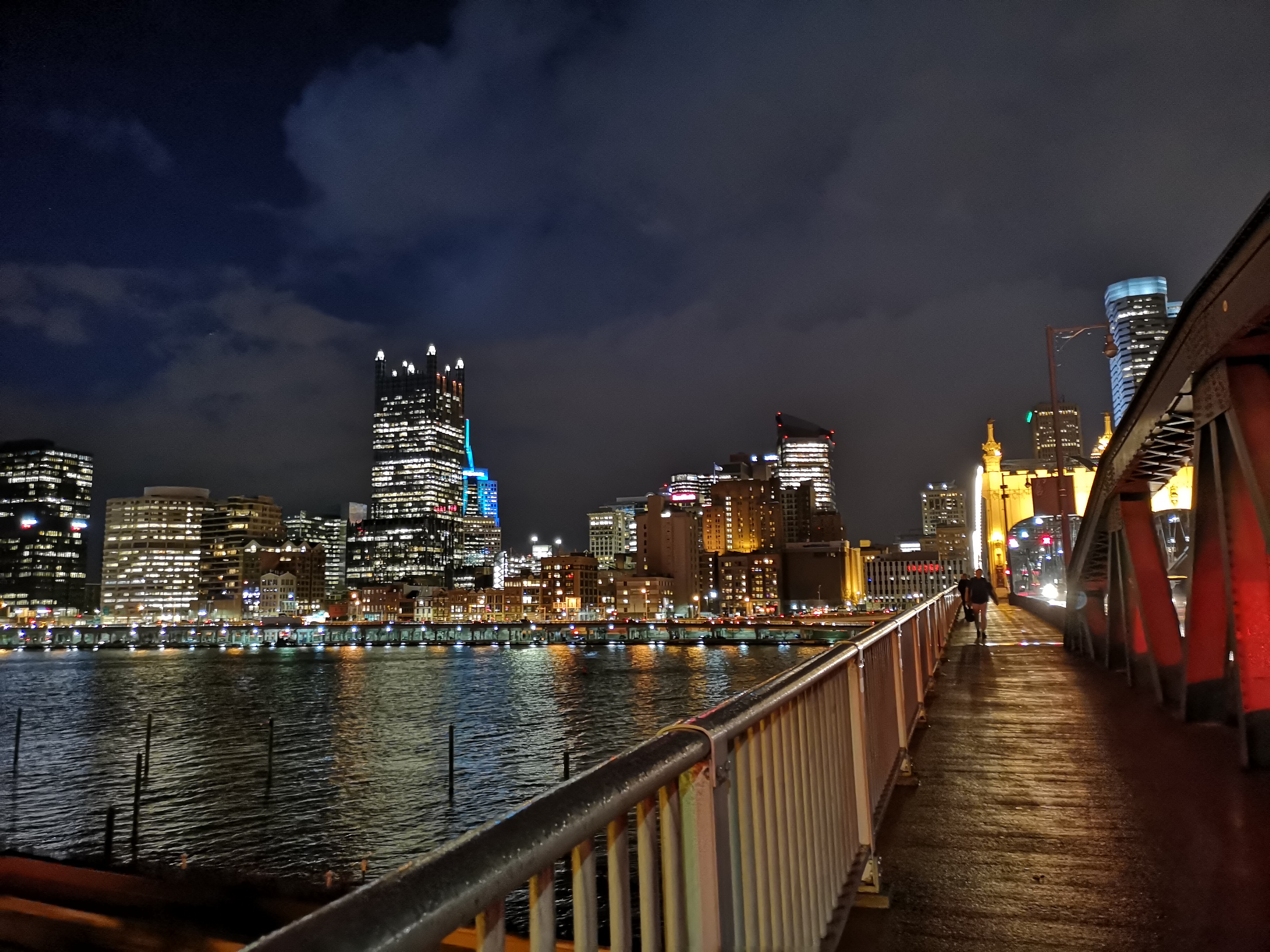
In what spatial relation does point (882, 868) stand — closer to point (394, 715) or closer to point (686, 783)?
point (686, 783)

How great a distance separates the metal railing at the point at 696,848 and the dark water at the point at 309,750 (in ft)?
4.01

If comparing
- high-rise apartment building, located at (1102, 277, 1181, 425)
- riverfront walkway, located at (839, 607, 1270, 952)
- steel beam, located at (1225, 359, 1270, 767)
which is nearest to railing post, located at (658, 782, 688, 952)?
riverfront walkway, located at (839, 607, 1270, 952)

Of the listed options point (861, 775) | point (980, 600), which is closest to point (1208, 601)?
point (861, 775)

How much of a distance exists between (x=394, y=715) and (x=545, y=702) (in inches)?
403

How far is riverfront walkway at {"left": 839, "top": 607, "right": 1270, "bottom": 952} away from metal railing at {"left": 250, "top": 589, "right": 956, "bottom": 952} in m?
0.43

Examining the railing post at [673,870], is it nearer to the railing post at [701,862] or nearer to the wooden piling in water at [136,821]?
the railing post at [701,862]

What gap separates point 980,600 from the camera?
763 inches

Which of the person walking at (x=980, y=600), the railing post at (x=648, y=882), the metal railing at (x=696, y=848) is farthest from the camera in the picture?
the person walking at (x=980, y=600)

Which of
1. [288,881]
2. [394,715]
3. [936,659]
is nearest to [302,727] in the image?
[394,715]

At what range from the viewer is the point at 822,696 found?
165 inches

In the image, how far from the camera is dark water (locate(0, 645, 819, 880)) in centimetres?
2352

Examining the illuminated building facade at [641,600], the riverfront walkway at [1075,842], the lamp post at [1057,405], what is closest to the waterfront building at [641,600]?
the illuminated building facade at [641,600]

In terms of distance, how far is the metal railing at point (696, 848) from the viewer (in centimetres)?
121

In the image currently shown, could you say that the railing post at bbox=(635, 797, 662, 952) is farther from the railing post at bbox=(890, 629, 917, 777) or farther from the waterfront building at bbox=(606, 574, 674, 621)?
the waterfront building at bbox=(606, 574, 674, 621)
